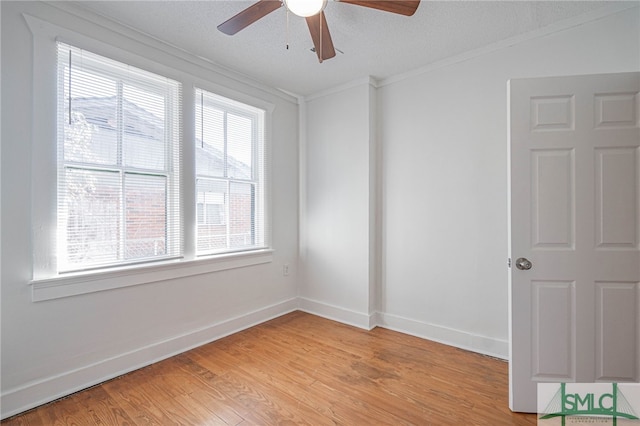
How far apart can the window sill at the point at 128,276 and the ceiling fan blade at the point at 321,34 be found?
2.12 meters

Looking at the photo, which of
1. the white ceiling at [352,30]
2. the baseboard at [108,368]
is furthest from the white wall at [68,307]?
the white ceiling at [352,30]

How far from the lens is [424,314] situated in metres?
3.07

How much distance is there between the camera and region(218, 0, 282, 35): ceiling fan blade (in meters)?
1.76

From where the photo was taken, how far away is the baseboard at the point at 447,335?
8.64 feet

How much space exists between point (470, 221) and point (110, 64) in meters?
3.32

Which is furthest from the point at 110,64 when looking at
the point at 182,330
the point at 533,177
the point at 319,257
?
the point at 533,177

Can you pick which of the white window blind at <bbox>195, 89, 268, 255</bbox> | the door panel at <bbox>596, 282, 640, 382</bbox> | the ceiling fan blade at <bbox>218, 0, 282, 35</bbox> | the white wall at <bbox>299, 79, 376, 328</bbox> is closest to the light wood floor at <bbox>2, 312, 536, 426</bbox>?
the door panel at <bbox>596, 282, 640, 382</bbox>

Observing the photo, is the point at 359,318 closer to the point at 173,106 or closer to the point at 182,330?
the point at 182,330

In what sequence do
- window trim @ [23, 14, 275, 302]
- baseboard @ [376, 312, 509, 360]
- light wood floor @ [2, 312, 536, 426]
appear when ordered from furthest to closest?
baseboard @ [376, 312, 509, 360] < window trim @ [23, 14, 275, 302] < light wood floor @ [2, 312, 536, 426]

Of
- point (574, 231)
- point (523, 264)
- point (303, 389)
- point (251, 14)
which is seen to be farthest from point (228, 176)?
point (574, 231)

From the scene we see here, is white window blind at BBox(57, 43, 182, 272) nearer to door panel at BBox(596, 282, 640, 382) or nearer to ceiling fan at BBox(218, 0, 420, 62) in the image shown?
ceiling fan at BBox(218, 0, 420, 62)

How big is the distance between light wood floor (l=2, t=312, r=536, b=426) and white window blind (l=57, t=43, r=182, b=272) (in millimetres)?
940
